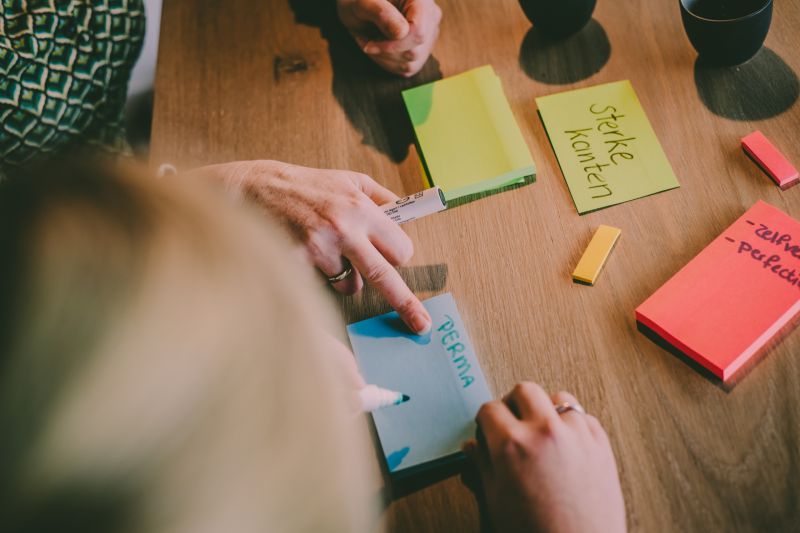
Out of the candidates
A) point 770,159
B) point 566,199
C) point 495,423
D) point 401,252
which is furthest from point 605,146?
point 495,423

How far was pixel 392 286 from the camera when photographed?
69 cm

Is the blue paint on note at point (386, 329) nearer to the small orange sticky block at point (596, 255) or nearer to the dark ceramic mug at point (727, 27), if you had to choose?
the small orange sticky block at point (596, 255)

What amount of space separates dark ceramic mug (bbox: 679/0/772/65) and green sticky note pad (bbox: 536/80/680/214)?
4.2 inches

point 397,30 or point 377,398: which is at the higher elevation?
point 397,30

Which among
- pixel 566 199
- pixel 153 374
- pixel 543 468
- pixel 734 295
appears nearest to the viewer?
pixel 153 374

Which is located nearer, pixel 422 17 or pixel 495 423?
pixel 495 423

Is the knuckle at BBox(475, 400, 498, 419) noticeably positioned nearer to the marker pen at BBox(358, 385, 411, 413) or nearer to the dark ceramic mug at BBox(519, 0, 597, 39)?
the marker pen at BBox(358, 385, 411, 413)

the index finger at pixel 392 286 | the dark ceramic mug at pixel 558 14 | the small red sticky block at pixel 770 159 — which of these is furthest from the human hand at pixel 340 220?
the small red sticky block at pixel 770 159

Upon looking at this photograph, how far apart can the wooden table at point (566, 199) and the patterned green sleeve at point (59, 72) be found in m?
0.12

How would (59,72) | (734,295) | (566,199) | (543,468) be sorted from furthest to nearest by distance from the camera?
(59,72) < (566,199) < (734,295) < (543,468)

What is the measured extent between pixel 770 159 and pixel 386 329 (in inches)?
20.7

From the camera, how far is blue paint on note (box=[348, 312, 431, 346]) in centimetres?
69

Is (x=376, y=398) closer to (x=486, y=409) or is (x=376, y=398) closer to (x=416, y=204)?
(x=486, y=409)

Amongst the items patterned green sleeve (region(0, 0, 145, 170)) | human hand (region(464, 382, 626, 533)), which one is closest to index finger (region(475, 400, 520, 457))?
human hand (region(464, 382, 626, 533))
